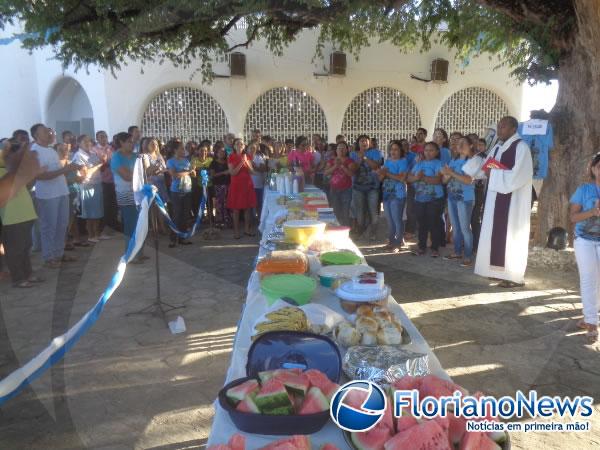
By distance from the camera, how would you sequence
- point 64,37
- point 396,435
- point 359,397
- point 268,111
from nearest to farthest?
point 396,435
point 359,397
point 64,37
point 268,111

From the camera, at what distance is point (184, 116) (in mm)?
14523

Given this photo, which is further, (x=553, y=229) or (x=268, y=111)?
(x=268, y=111)

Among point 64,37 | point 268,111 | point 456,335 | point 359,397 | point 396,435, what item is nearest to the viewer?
point 396,435

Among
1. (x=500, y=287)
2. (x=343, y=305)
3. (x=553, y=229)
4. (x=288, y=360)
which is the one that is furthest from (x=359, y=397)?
(x=553, y=229)

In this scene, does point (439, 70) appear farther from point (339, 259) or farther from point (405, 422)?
point (405, 422)

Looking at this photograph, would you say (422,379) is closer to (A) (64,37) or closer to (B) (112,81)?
(A) (64,37)

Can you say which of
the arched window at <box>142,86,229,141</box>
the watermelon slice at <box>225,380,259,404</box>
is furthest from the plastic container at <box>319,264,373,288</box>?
the arched window at <box>142,86,229,141</box>

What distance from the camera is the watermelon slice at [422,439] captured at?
4.53ft

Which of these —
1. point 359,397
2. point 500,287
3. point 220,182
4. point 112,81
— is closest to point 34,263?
point 220,182

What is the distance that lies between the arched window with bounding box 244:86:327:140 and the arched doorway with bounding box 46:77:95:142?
5.91 metres

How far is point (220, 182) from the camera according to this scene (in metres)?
9.40

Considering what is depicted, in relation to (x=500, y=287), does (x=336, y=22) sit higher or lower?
higher

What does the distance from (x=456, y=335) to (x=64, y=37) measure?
7348 millimetres

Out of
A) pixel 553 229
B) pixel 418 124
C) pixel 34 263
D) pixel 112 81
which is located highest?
pixel 112 81
